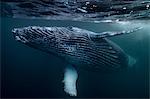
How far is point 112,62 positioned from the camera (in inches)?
430


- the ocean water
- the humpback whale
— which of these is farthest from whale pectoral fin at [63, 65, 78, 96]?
the ocean water

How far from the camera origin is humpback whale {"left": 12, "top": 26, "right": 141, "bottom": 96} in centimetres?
979

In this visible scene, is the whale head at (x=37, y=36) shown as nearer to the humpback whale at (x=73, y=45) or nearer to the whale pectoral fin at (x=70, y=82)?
the humpback whale at (x=73, y=45)

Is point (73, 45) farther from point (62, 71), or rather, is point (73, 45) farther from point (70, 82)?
point (62, 71)

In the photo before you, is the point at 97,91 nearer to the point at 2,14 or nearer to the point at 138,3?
the point at 2,14

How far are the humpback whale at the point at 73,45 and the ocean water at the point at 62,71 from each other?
1.55 metres

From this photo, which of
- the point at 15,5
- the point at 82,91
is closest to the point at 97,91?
the point at 82,91

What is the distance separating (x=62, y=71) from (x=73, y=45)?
13.7 feet

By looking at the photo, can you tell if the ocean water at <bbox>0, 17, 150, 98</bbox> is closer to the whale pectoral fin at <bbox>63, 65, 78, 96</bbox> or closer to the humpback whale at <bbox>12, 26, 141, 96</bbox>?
the whale pectoral fin at <bbox>63, 65, 78, 96</bbox>

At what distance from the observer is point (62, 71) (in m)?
13.7

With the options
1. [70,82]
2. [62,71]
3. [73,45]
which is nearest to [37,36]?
[73,45]

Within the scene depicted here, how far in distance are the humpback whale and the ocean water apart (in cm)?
155

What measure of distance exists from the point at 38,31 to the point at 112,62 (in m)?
3.65

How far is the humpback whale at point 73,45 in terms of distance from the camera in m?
9.79
